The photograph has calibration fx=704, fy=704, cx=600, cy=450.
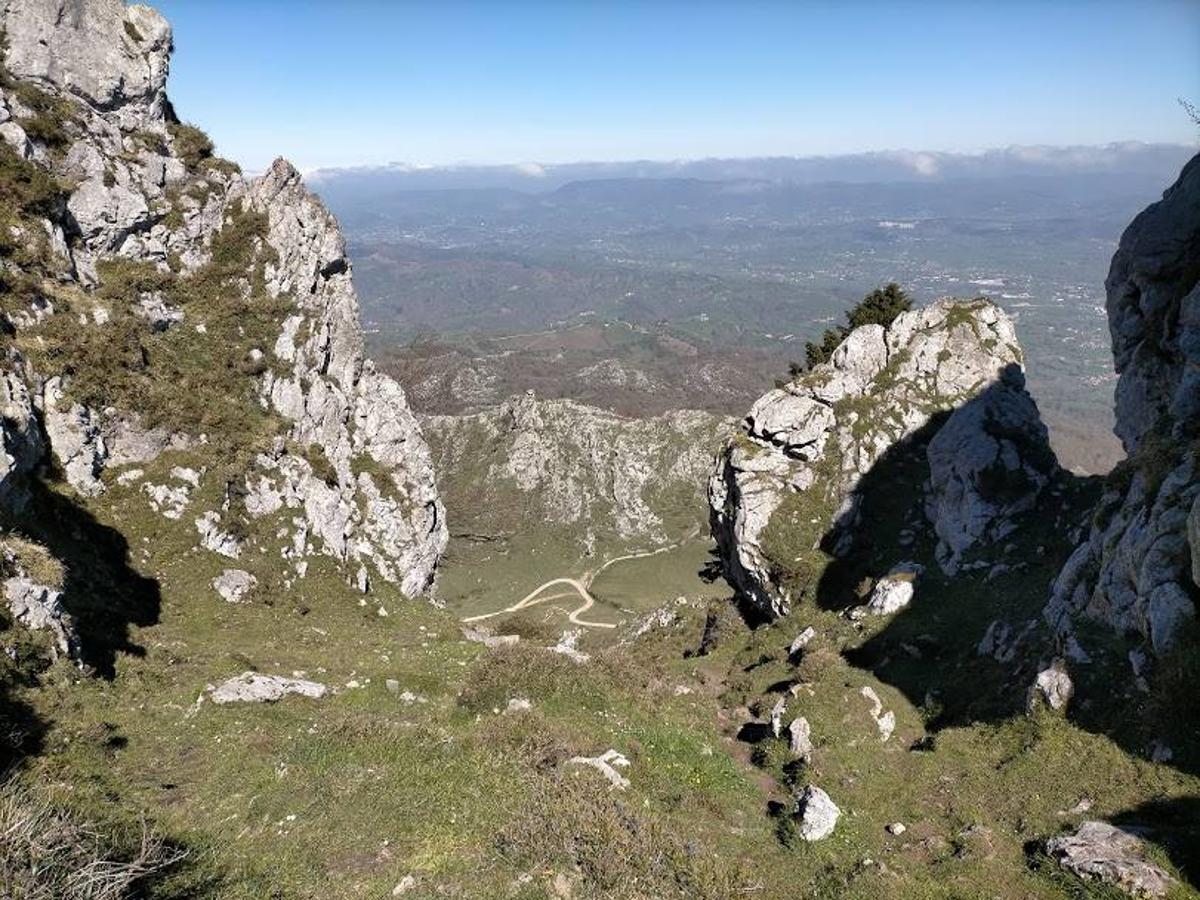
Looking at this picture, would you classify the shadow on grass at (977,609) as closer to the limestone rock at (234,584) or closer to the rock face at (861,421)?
the rock face at (861,421)

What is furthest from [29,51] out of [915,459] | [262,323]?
[915,459]

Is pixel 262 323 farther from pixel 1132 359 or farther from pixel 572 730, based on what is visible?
pixel 1132 359

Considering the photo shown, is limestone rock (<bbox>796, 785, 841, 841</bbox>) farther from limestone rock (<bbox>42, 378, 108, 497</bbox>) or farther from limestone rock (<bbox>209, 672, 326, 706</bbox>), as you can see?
limestone rock (<bbox>42, 378, 108, 497</bbox>)

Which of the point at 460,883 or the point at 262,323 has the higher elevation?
the point at 262,323

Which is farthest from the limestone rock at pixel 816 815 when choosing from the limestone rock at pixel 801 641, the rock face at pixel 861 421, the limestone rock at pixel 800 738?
the rock face at pixel 861 421

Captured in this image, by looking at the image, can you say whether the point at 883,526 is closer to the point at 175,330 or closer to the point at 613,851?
the point at 613,851

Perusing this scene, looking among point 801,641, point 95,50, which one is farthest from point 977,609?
point 95,50
